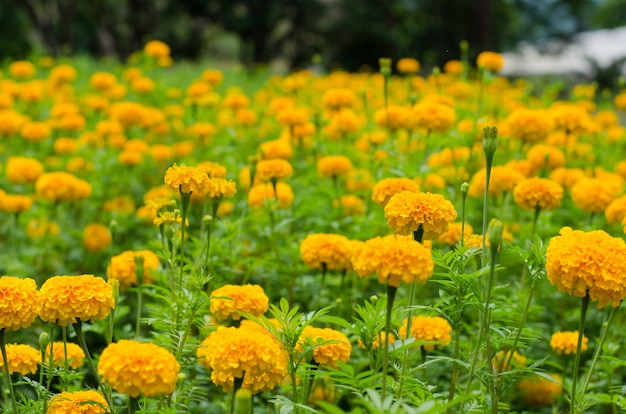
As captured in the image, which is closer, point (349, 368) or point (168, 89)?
point (349, 368)

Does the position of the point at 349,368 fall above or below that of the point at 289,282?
above

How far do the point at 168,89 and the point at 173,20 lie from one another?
1541 cm

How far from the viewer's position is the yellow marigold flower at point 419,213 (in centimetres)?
170

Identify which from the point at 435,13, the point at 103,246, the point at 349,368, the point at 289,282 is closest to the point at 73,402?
the point at 349,368

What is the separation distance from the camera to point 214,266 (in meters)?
2.60

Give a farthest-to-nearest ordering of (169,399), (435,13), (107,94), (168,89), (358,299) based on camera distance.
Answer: (435,13) < (168,89) < (107,94) < (358,299) < (169,399)

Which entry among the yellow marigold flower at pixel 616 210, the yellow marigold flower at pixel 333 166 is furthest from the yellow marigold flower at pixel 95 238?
the yellow marigold flower at pixel 616 210

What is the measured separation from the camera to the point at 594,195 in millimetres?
2910

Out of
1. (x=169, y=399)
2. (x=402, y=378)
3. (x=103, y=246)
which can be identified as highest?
(x=402, y=378)

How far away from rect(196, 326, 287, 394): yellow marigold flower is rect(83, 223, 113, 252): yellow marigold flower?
233 cm

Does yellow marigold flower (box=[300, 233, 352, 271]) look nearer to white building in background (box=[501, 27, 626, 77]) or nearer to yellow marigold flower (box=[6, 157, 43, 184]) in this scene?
yellow marigold flower (box=[6, 157, 43, 184])

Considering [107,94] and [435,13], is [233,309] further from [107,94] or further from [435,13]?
[435,13]

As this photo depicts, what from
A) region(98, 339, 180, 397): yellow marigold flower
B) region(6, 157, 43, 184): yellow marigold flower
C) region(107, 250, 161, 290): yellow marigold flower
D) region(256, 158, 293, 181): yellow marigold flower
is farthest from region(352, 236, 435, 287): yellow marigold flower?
region(6, 157, 43, 184): yellow marigold flower

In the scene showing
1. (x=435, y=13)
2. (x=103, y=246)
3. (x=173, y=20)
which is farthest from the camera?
(x=173, y=20)
